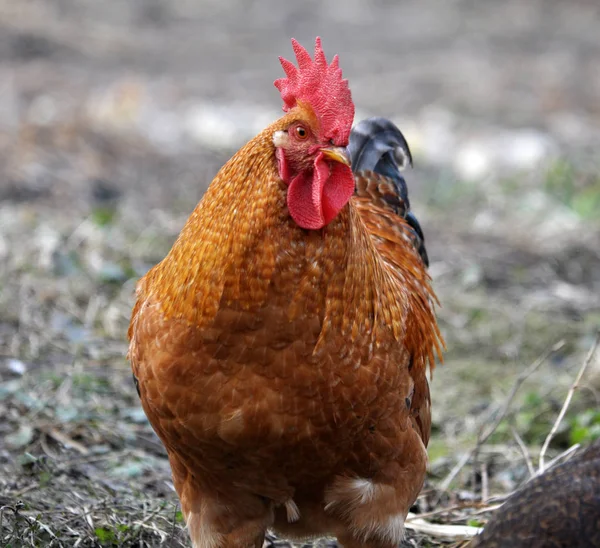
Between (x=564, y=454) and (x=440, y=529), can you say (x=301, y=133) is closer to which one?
(x=440, y=529)

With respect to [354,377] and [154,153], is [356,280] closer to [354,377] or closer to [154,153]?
[354,377]

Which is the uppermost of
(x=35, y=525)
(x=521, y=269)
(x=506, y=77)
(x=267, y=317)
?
(x=506, y=77)

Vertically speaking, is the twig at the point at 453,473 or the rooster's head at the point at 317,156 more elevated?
the rooster's head at the point at 317,156

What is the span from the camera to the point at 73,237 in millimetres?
8055

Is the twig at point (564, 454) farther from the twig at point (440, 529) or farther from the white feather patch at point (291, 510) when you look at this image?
the white feather patch at point (291, 510)

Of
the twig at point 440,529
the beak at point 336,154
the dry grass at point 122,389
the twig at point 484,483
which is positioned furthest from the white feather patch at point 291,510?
the twig at point 484,483

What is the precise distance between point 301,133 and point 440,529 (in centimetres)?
237

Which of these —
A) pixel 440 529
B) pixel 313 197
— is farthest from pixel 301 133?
pixel 440 529

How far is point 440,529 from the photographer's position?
180 inches

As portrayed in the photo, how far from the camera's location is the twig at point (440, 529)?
14.7ft

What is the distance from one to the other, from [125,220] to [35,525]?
5169mm

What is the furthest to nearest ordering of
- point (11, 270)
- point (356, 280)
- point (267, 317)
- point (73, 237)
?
point (73, 237)
point (11, 270)
point (356, 280)
point (267, 317)

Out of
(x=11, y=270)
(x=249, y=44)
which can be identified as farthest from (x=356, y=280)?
(x=249, y=44)

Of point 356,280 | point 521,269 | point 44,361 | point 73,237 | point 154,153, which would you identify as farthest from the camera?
point 154,153
